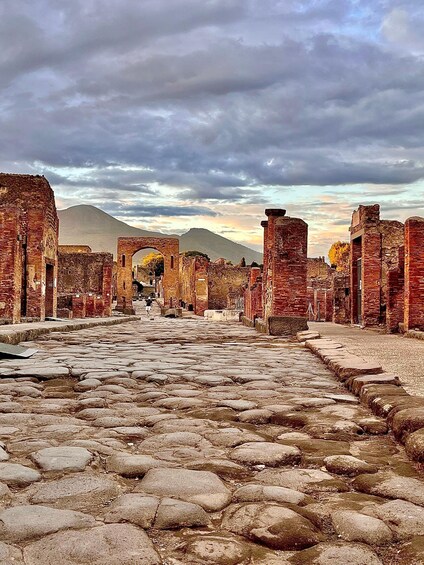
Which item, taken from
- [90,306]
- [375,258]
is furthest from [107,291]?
[375,258]

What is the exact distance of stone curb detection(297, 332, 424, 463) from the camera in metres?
2.62

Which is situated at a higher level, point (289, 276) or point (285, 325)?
point (289, 276)

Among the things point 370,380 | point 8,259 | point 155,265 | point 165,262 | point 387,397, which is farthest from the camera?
point 155,265

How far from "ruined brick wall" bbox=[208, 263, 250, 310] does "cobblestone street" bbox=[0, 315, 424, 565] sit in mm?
36678

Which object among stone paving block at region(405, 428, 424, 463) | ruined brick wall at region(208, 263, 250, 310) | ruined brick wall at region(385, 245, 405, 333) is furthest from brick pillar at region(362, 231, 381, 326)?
ruined brick wall at region(208, 263, 250, 310)

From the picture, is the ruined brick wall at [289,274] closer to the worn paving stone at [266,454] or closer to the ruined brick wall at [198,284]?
the worn paving stone at [266,454]

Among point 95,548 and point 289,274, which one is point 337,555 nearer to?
point 95,548

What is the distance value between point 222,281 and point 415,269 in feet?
99.8

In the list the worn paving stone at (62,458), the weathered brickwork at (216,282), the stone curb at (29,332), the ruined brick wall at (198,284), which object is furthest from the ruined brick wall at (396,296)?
the weathered brickwork at (216,282)

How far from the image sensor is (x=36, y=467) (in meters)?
2.35

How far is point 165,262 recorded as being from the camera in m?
42.7

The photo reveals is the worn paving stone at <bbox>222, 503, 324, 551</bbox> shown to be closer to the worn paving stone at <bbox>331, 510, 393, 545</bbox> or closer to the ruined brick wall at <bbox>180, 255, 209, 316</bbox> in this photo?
the worn paving stone at <bbox>331, 510, 393, 545</bbox>

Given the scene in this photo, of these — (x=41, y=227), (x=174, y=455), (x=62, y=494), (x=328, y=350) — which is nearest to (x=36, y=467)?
(x=62, y=494)

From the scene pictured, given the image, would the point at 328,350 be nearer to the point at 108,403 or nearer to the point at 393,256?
the point at 108,403
